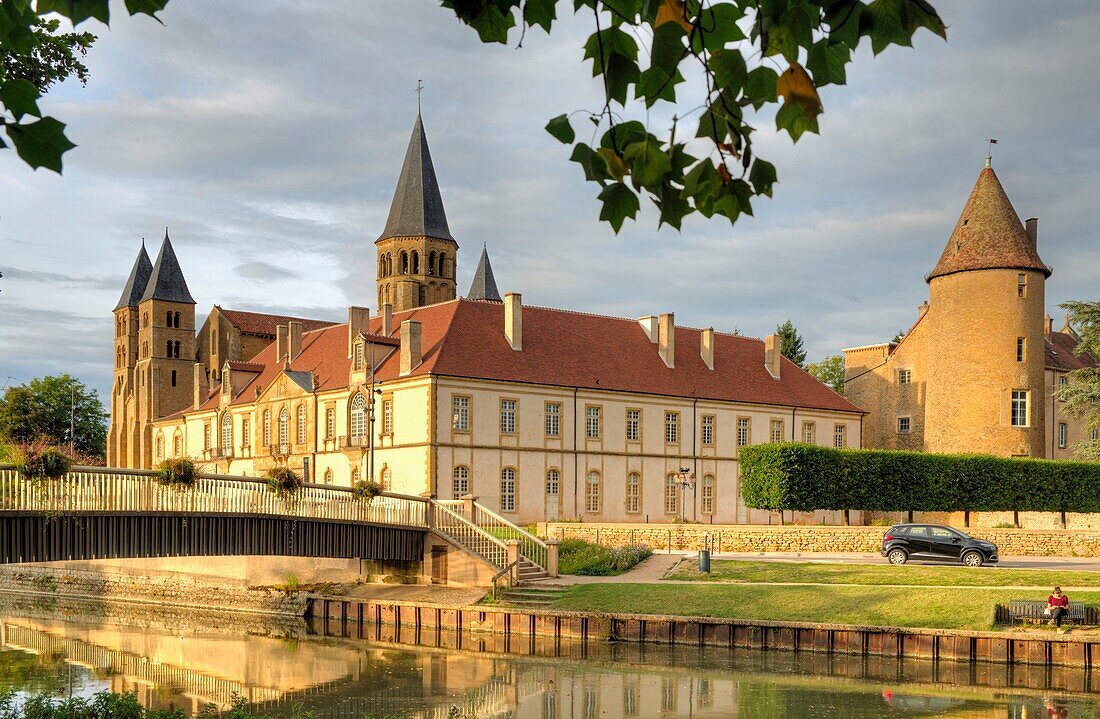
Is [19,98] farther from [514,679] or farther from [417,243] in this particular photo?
[417,243]

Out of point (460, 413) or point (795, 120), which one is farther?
point (460, 413)

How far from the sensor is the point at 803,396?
218ft

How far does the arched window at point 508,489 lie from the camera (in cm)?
5534

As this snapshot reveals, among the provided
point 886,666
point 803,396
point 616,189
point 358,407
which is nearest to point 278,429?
point 358,407

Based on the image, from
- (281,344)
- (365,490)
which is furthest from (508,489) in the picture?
(281,344)

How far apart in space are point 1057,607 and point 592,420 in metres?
33.1

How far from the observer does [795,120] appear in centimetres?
440

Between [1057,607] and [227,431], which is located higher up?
[227,431]

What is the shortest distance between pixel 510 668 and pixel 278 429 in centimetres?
3764

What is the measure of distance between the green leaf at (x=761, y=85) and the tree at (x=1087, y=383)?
161 ft

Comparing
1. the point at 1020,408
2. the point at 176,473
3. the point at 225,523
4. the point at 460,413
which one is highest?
the point at 1020,408

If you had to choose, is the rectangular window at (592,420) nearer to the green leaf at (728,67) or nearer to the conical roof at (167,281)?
the conical roof at (167,281)

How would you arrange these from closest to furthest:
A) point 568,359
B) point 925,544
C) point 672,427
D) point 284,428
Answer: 1. point 925,544
2. point 568,359
3. point 672,427
4. point 284,428

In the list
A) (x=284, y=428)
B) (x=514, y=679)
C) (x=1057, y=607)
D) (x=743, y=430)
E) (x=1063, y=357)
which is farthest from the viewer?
(x=1063, y=357)
